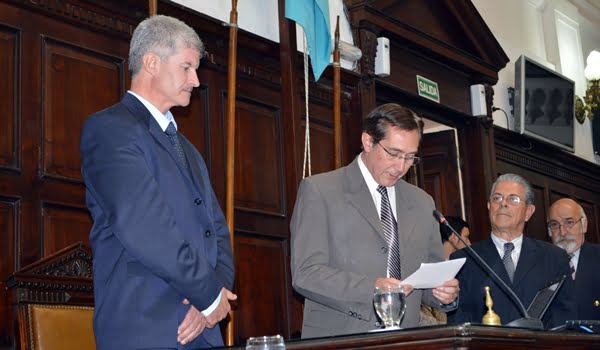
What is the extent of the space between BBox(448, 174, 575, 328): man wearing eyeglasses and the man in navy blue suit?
1659 mm

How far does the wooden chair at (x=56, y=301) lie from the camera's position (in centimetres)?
310

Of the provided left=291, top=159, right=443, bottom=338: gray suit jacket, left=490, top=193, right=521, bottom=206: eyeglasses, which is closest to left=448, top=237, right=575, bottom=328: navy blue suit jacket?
left=490, top=193, right=521, bottom=206: eyeglasses

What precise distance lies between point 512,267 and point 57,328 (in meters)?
2.19

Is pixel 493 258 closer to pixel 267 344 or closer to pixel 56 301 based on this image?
pixel 56 301

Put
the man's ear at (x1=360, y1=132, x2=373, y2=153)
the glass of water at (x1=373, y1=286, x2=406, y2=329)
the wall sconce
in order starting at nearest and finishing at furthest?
the glass of water at (x1=373, y1=286, x2=406, y2=329), the man's ear at (x1=360, y1=132, x2=373, y2=153), the wall sconce

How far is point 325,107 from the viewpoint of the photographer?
582 cm

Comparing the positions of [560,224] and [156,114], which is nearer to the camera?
[156,114]

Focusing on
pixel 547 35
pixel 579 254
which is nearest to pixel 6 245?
pixel 579 254

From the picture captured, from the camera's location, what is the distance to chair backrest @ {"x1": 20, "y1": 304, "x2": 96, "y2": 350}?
3.08 meters

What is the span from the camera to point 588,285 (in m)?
5.24

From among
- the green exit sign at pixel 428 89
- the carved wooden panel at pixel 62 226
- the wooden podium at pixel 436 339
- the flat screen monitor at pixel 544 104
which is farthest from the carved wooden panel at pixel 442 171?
the wooden podium at pixel 436 339

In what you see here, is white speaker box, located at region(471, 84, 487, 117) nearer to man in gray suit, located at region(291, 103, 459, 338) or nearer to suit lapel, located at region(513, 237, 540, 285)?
suit lapel, located at region(513, 237, 540, 285)

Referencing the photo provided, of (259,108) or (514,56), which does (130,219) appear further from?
(514,56)

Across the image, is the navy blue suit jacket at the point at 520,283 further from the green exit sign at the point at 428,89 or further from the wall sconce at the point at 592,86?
the wall sconce at the point at 592,86
